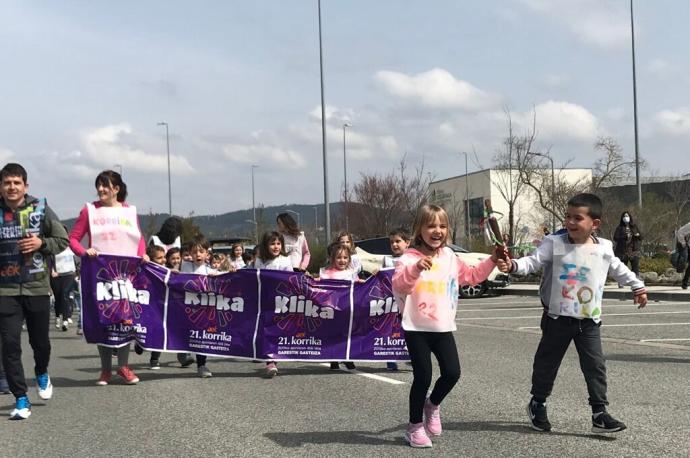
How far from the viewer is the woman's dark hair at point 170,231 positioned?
10820 millimetres

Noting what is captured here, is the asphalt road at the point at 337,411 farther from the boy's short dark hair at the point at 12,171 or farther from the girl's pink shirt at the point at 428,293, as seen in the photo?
the boy's short dark hair at the point at 12,171

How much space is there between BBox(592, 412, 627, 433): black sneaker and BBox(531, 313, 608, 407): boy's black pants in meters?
0.08

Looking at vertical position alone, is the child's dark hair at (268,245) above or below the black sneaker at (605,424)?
above

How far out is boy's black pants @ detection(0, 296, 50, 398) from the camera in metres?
6.57

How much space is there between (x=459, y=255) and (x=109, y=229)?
14.9 m

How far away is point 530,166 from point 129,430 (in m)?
31.0

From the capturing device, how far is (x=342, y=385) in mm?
7965

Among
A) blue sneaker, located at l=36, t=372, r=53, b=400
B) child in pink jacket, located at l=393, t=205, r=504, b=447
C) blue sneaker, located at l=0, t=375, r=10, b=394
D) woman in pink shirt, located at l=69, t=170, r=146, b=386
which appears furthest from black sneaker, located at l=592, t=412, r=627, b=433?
blue sneaker, located at l=0, t=375, r=10, b=394

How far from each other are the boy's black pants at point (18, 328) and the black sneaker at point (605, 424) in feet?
14.8

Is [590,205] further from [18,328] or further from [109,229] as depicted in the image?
[109,229]

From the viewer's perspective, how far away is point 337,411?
657cm

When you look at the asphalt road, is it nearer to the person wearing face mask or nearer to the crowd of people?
the crowd of people

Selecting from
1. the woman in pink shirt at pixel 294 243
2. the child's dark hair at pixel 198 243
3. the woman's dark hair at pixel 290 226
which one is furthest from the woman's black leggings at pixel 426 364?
the child's dark hair at pixel 198 243

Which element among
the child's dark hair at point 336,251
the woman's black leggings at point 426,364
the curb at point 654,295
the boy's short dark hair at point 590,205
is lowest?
the curb at point 654,295
